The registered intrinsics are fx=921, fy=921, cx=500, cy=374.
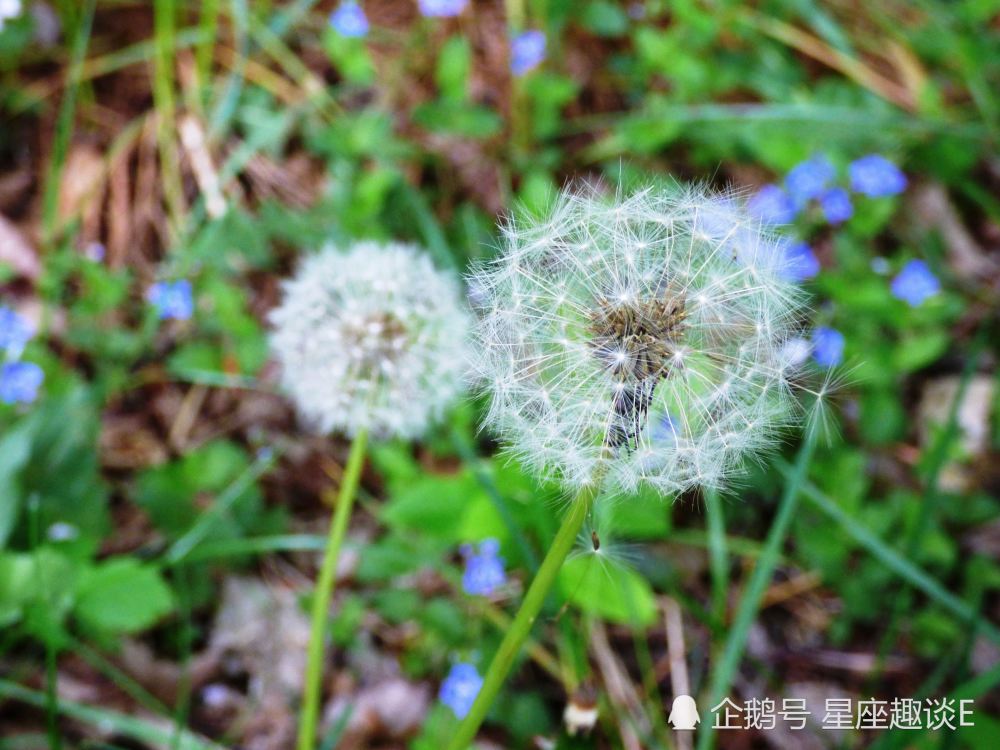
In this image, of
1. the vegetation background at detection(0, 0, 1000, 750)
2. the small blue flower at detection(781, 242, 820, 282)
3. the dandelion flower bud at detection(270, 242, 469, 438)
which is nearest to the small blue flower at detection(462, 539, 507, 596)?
the vegetation background at detection(0, 0, 1000, 750)

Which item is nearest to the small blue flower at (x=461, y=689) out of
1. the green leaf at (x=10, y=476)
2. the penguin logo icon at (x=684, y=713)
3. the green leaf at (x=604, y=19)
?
the penguin logo icon at (x=684, y=713)

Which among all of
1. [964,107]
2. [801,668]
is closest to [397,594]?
[801,668]

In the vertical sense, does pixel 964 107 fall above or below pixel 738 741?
above

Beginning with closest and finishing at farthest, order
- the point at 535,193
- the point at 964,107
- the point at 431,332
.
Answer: the point at 431,332
the point at 535,193
the point at 964,107

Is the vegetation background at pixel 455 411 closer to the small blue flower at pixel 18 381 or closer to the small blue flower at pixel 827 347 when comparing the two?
the small blue flower at pixel 18 381

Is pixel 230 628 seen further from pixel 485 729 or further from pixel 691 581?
pixel 691 581

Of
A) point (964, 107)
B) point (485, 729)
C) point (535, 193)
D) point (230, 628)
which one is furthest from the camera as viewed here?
point (964, 107)
